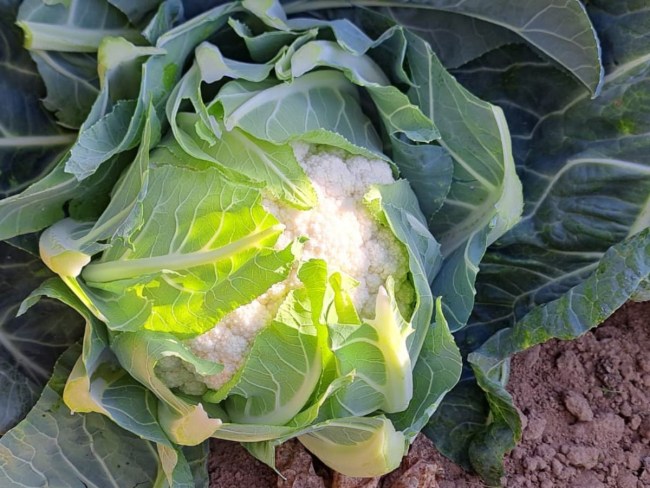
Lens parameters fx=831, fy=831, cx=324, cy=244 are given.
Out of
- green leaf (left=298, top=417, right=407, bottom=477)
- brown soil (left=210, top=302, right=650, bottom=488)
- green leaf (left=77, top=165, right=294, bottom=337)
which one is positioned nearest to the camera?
green leaf (left=77, top=165, right=294, bottom=337)

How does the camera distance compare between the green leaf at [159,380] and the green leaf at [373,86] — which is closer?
the green leaf at [159,380]

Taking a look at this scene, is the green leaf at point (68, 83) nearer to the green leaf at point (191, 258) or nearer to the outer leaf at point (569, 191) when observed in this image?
the green leaf at point (191, 258)

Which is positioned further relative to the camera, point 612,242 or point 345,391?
point 612,242

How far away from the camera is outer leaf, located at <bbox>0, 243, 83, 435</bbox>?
177 cm

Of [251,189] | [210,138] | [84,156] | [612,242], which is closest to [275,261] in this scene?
[251,189]

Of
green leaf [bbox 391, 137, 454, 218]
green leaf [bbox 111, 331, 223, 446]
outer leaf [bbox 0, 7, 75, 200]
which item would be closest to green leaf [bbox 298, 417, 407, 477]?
green leaf [bbox 111, 331, 223, 446]

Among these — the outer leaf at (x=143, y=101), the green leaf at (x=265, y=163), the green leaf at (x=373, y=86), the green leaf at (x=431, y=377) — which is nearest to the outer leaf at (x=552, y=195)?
the green leaf at (x=431, y=377)

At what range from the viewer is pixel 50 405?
1729 millimetres

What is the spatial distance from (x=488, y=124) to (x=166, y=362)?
0.79 metres

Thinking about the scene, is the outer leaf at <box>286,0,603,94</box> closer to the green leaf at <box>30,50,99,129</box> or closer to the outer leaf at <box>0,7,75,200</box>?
the green leaf at <box>30,50,99,129</box>

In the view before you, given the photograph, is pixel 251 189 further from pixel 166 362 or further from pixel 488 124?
pixel 488 124

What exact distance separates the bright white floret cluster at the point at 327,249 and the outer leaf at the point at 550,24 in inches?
14.4

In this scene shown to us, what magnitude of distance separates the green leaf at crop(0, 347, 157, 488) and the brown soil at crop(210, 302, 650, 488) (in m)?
0.18

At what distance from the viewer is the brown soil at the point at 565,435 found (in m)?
1.74
